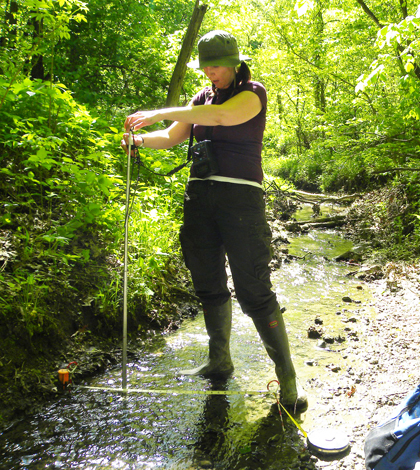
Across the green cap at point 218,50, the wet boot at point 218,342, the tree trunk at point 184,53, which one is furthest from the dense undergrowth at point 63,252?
the tree trunk at point 184,53

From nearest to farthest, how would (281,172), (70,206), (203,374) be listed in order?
(203,374) → (70,206) → (281,172)

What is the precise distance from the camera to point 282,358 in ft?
8.86

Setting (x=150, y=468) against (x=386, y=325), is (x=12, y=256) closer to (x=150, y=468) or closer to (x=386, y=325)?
(x=150, y=468)

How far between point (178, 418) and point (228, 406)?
368 mm

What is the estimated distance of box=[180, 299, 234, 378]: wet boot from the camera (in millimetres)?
2986

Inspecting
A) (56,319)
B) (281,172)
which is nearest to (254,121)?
(56,319)

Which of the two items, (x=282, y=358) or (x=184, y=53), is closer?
(x=282, y=358)

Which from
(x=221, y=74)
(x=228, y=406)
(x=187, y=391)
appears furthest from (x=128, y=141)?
(x=228, y=406)

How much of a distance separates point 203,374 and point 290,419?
789 mm

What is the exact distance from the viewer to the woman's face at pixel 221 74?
253 centimetres

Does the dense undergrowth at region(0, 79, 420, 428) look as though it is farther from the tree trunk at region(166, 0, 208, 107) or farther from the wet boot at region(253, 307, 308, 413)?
the tree trunk at region(166, 0, 208, 107)

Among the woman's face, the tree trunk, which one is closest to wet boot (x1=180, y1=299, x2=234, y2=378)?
the woman's face

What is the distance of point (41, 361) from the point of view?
2.84m

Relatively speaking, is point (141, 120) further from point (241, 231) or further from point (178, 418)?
point (178, 418)
